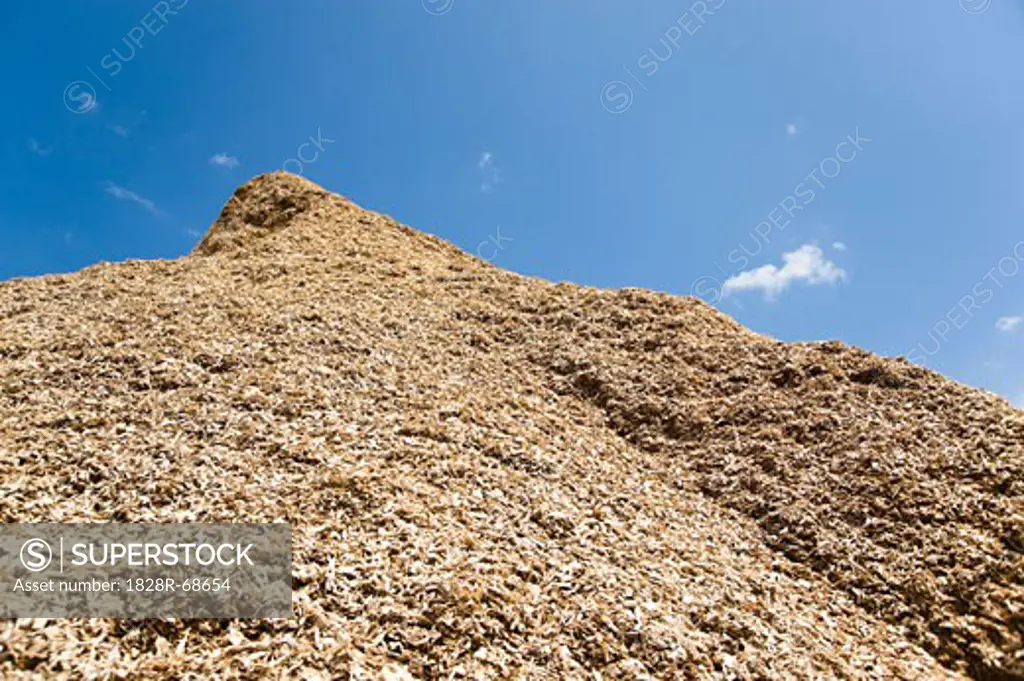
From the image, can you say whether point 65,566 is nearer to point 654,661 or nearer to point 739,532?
point 654,661

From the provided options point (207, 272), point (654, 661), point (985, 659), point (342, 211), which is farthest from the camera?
point (342, 211)

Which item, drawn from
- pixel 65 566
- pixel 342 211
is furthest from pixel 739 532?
pixel 342 211

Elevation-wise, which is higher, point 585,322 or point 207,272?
point 207,272

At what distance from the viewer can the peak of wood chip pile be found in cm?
405

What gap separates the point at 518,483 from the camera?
605cm

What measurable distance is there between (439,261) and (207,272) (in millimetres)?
5072

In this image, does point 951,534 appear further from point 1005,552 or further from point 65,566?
point 65,566

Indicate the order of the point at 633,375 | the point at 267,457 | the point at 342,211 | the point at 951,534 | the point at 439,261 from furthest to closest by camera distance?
the point at 342,211 → the point at 439,261 → the point at 633,375 → the point at 951,534 → the point at 267,457

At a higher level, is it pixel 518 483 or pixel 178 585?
pixel 518 483

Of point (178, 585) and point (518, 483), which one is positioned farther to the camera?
point (518, 483)

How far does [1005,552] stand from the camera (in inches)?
231

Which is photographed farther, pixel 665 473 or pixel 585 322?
pixel 585 322

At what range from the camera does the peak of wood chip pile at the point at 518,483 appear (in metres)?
4.05

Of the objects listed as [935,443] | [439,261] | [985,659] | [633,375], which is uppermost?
[439,261]
